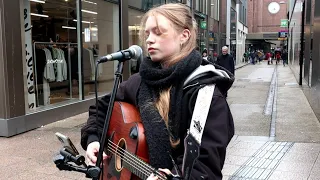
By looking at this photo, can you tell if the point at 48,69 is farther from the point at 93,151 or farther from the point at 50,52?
the point at 93,151

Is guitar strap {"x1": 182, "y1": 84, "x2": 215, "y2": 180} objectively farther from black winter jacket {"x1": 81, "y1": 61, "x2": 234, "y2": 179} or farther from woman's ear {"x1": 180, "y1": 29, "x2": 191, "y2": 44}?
woman's ear {"x1": 180, "y1": 29, "x2": 191, "y2": 44}

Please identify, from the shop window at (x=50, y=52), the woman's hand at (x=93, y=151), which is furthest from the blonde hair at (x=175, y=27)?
the shop window at (x=50, y=52)

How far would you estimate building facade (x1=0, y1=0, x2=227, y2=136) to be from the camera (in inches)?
272

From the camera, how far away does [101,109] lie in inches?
83.4

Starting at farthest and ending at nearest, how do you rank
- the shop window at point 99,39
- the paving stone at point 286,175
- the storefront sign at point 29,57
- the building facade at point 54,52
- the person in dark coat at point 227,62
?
the person in dark coat at point 227,62
the shop window at point 99,39
the storefront sign at point 29,57
the building facade at point 54,52
the paving stone at point 286,175

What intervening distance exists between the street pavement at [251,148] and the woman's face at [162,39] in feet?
11.0

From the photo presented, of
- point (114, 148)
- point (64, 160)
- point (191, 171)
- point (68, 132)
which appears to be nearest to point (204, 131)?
point (191, 171)

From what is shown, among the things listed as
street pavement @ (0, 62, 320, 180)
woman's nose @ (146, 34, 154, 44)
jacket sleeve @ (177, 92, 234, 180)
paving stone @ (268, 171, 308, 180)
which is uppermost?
woman's nose @ (146, 34, 154, 44)

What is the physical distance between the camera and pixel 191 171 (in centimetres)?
144

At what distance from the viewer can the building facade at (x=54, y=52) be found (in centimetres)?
691

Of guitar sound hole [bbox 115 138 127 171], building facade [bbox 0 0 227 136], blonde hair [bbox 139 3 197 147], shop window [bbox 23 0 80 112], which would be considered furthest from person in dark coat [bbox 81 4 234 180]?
shop window [bbox 23 0 80 112]

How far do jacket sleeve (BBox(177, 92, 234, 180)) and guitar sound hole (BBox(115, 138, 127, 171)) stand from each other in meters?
0.30

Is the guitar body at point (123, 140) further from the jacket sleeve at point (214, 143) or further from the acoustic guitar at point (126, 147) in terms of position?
the jacket sleeve at point (214, 143)

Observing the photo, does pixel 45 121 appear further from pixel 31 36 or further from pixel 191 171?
pixel 191 171
